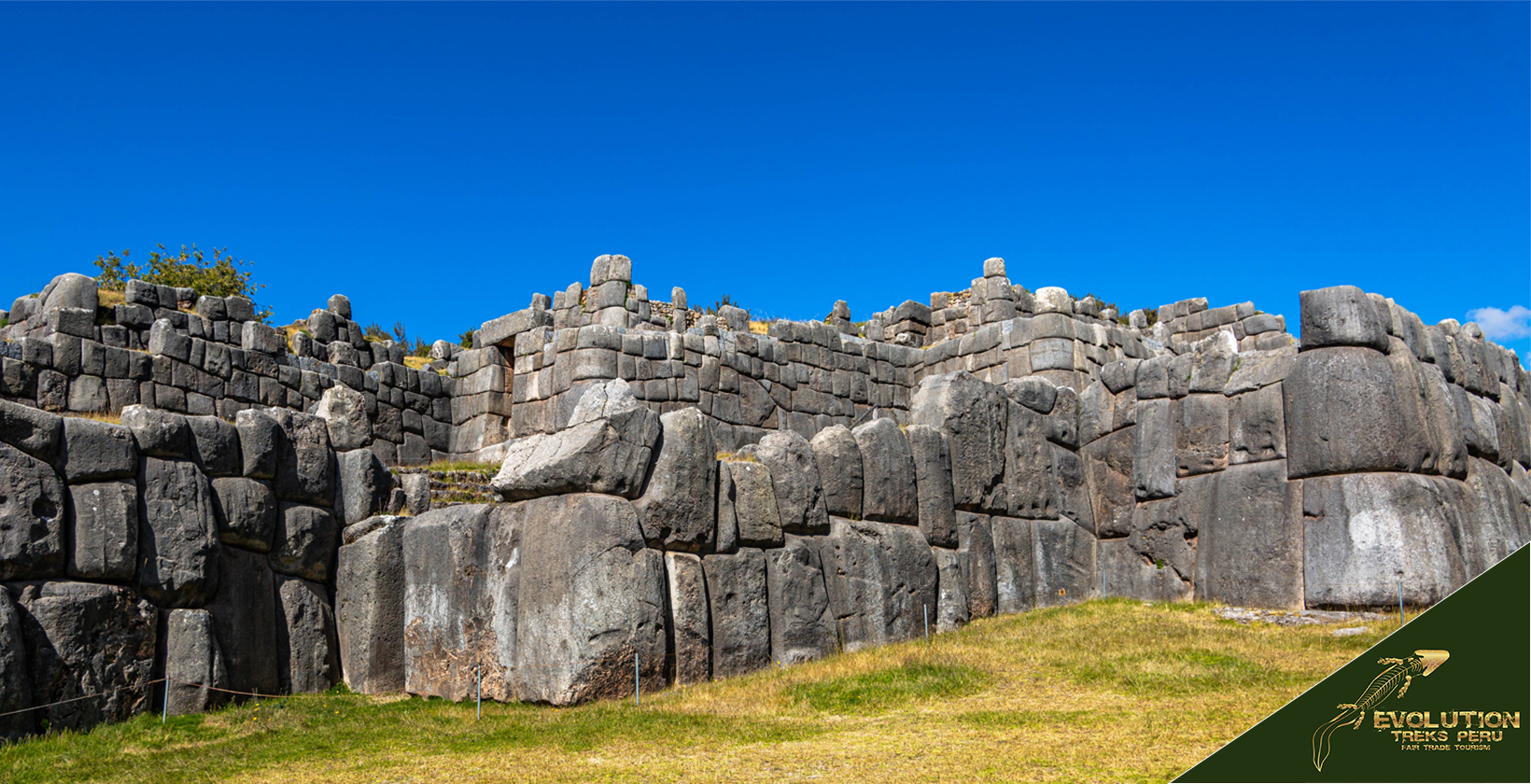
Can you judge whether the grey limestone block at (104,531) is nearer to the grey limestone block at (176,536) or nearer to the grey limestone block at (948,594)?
the grey limestone block at (176,536)

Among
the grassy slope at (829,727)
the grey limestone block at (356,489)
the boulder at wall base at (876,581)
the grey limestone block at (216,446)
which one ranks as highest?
the grey limestone block at (216,446)

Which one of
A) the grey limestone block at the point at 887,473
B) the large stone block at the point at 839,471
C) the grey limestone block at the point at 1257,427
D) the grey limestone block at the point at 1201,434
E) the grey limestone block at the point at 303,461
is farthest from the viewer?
the grey limestone block at the point at 1201,434

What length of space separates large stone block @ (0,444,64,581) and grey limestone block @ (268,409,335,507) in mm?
2333

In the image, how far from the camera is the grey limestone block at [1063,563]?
1551 centimetres

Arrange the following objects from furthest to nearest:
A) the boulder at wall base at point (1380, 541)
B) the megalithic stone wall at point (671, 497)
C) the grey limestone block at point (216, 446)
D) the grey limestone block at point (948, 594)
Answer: the grey limestone block at point (948, 594)
the boulder at wall base at point (1380, 541)
the grey limestone block at point (216, 446)
the megalithic stone wall at point (671, 497)

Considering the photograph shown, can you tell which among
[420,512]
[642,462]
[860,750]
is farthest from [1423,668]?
[420,512]

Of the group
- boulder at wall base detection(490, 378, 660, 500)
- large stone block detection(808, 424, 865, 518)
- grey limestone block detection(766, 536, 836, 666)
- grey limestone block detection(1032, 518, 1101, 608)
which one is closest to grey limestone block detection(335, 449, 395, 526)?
boulder at wall base detection(490, 378, 660, 500)

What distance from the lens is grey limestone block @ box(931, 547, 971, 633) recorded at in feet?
45.4

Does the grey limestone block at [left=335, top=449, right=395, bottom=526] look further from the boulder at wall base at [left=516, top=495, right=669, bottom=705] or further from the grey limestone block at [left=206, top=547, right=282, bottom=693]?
the boulder at wall base at [left=516, top=495, right=669, bottom=705]

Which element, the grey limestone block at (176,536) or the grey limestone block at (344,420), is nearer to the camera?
the grey limestone block at (176,536)

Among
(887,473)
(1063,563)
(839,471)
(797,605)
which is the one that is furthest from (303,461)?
(1063,563)

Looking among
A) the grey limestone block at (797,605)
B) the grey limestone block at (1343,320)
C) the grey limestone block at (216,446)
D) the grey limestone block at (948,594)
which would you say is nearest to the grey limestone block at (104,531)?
the grey limestone block at (216,446)

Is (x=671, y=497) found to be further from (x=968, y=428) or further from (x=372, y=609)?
(x=968, y=428)

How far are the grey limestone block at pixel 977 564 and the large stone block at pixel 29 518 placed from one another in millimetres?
9504
